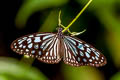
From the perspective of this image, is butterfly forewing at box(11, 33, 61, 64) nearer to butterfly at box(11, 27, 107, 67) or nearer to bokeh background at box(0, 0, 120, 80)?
butterfly at box(11, 27, 107, 67)

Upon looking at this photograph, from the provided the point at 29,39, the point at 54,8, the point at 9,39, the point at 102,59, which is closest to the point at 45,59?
the point at 29,39

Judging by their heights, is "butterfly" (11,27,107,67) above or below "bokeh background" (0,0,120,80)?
below

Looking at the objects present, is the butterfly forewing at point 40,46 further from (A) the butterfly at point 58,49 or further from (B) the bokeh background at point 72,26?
(B) the bokeh background at point 72,26

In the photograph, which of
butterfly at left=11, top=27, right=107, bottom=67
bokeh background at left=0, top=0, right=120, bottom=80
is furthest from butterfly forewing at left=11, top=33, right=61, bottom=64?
bokeh background at left=0, top=0, right=120, bottom=80

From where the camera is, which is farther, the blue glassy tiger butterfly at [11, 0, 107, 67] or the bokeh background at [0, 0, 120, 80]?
the bokeh background at [0, 0, 120, 80]

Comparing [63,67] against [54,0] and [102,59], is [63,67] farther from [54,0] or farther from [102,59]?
[102,59]

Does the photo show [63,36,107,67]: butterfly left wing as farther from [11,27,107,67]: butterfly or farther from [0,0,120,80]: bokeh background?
[0,0,120,80]: bokeh background

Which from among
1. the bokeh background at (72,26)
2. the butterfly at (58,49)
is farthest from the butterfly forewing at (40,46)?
the bokeh background at (72,26)

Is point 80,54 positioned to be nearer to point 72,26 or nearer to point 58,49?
point 58,49
